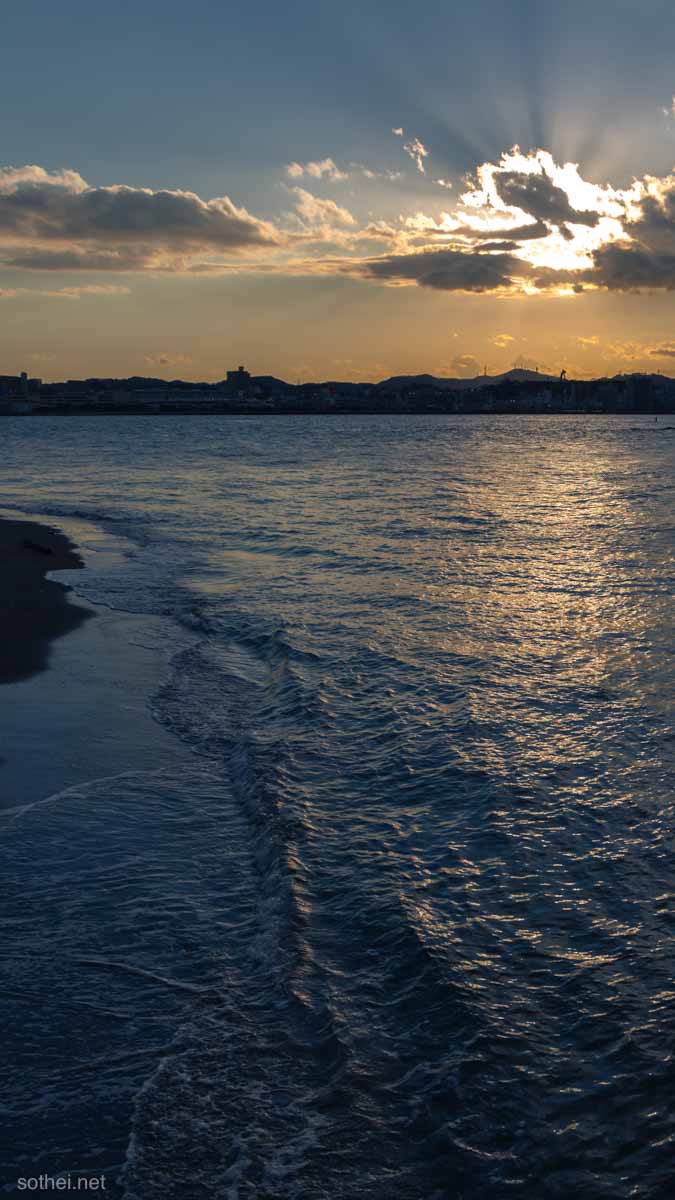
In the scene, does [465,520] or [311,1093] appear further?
[465,520]

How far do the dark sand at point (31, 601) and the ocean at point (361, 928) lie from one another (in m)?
1.85

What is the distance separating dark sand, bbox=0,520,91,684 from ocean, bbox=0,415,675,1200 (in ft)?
6.07

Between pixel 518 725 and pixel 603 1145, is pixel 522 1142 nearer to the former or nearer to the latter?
pixel 603 1145

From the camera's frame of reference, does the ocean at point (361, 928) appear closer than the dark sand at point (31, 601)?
Yes

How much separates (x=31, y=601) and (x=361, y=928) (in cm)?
1337

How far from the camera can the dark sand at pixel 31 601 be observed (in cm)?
1375

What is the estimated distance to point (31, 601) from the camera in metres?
17.9

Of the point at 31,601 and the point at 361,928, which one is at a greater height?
the point at 31,601

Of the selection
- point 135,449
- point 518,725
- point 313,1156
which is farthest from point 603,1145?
point 135,449

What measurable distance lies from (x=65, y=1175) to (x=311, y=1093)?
1308 millimetres

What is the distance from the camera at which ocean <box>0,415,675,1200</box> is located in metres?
4.44

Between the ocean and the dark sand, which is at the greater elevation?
the dark sand

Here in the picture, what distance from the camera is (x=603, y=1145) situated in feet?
14.8

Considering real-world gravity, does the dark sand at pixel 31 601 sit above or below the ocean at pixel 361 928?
above
